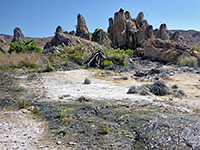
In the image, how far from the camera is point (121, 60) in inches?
496

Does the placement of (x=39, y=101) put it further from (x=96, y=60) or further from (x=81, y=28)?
(x=81, y=28)

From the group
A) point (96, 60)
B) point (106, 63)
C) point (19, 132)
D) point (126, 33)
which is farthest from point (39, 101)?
point (126, 33)

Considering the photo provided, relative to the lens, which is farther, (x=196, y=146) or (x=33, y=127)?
(x=33, y=127)

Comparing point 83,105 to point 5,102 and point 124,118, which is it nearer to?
point 124,118

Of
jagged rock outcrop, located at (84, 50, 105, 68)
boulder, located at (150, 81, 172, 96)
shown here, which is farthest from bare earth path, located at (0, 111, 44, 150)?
jagged rock outcrop, located at (84, 50, 105, 68)

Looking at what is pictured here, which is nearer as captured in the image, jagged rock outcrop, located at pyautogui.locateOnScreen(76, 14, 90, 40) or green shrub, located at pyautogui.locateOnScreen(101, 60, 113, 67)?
green shrub, located at pyautogui.locateOnScreen(101, 60, 113, 67)

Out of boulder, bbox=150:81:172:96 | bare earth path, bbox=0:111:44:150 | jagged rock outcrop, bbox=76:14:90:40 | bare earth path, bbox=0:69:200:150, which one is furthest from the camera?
jagged rock outcrop, bbox=76:14:90:40

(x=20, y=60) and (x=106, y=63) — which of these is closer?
(x=20, y=60)

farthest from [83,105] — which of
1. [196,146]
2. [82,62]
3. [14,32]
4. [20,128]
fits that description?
[14,32]

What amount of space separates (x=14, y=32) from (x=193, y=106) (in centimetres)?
5503

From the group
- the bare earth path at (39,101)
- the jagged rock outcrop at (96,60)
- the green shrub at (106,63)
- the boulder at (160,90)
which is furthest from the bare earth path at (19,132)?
the jagged rock outcrop at (96,60)

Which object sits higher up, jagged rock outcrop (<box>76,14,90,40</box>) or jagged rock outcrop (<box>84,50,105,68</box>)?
jagged rock outcrop (<box>76,14,90,40</box>)

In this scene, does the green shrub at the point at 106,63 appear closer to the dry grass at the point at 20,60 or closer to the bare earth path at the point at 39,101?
the dry grass at the point at 20,60

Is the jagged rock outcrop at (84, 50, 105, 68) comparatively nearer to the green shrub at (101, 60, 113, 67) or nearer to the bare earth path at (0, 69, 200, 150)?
the green shrub at (101, 60, 113, 67)
